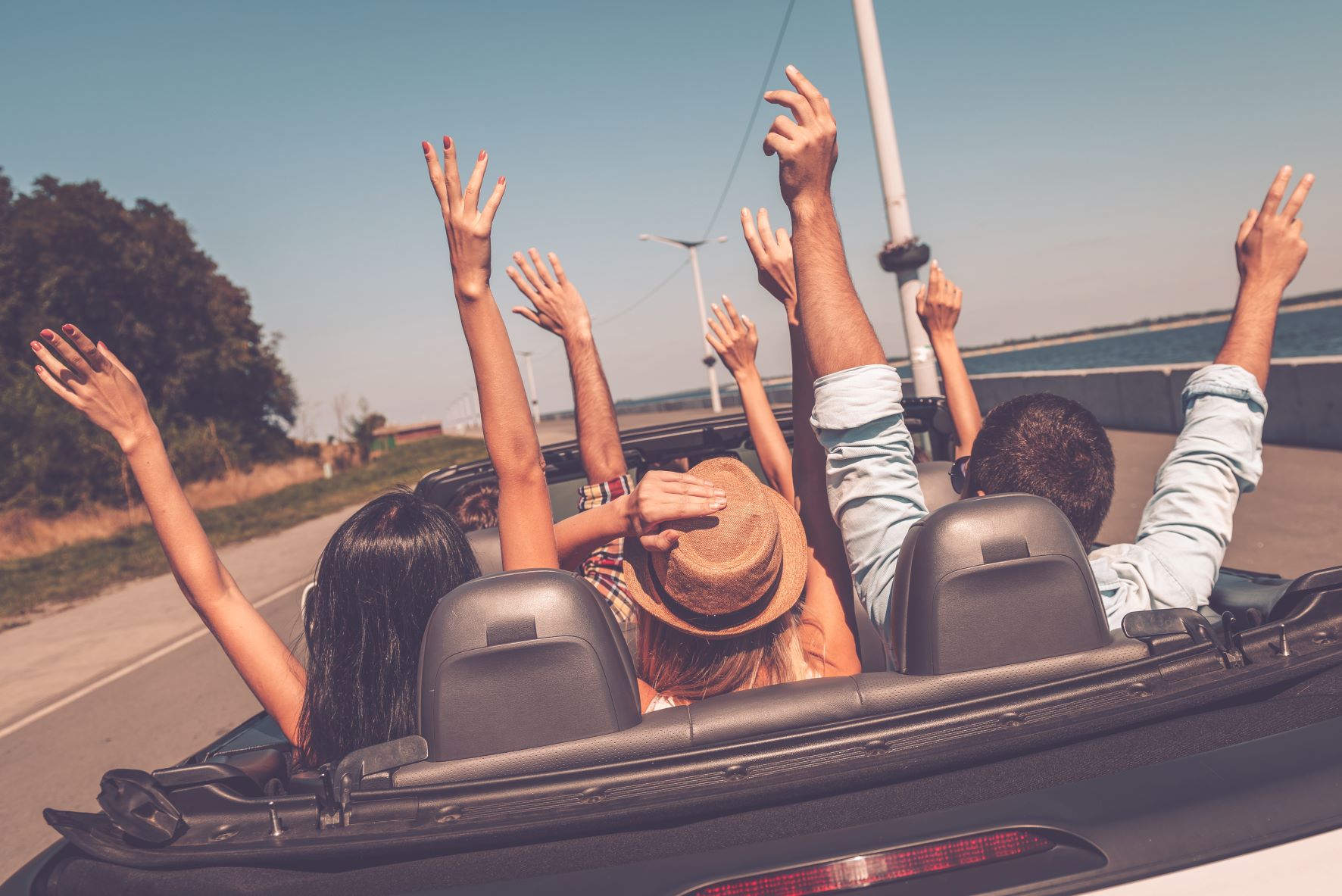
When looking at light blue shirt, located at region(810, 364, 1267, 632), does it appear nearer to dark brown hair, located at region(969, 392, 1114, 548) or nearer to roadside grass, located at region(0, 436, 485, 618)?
dark brown hair, located at region(969, 392, 1114, 548)

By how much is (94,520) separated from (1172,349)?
96.1 meters

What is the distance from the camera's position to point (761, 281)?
2520 mm

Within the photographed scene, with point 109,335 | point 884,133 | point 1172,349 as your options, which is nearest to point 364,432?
point 109,335

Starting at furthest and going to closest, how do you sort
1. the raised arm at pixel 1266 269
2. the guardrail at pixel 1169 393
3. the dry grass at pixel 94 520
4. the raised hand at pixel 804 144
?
1. the dry grass at pixel 94 520
2. the guardrail at pixel 1169 393
3. the raised arm at pixel 1266 269
4. the raised hand at pixel 804 144

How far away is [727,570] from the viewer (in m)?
1.93

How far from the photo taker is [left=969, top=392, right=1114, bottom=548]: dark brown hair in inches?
80.0

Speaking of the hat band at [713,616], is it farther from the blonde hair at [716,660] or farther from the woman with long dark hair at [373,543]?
the woman with long dark hair at [373,543]

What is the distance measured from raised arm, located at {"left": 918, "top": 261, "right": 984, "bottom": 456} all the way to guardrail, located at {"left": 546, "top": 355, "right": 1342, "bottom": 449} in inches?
195

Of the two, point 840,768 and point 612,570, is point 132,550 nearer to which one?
point 612,570

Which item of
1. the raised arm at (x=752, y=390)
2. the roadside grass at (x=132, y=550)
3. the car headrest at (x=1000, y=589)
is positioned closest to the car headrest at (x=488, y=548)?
the raised arm at (x=752, y=390)

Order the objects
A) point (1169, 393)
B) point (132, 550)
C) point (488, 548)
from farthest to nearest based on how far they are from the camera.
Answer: point (132, 550)
point (1169, 393)
point (488, 548)

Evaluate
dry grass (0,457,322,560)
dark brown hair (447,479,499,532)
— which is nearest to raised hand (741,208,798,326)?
dark brown hair (447,479,499,532)

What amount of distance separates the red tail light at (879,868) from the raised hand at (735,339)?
2.49 metres

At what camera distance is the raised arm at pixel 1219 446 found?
183cm
